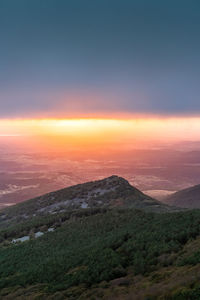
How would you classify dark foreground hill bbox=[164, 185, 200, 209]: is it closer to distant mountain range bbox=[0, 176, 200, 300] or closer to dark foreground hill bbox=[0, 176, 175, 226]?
dark foreground hill bbox=[0, 176, 175, 226]

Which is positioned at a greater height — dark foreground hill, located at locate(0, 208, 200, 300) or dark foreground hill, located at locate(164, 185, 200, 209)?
dark foreground hill, located at locate(0, 208, 200, 300)

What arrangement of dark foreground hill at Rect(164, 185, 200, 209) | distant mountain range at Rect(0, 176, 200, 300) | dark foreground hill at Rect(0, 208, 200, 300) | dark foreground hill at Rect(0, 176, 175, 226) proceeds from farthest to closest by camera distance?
dark foreground hill at Rect(164, 185, 200, 209)
dark foreground hill at Rect(0, 176, 175, 226)
distant mountain range at Rect(0, 176, 200, 300)
dark foreground hill at Rect(0, 208, 200, 300)

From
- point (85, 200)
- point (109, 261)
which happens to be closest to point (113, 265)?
point (109, 261)

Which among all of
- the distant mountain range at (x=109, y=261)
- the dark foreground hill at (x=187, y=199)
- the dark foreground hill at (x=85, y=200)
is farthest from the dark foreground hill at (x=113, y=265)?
the dark foreground hill at (x=187, y=199)

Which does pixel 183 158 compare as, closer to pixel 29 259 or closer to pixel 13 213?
pixel 13 213

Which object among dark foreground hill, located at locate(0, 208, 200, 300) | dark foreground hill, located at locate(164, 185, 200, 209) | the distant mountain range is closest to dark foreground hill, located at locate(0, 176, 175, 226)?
the distant mountain range

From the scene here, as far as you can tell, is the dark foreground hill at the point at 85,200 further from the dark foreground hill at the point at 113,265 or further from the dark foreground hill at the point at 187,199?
the dark foreground hill at the point at 187,199
